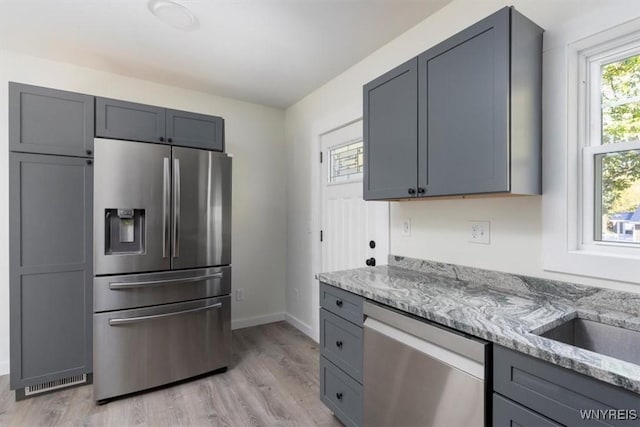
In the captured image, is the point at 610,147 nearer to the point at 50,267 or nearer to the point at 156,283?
the point at 156,283

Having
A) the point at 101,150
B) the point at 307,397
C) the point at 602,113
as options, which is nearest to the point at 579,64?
the point at 602,113

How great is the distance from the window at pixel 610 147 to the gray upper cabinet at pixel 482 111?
18 centimetres

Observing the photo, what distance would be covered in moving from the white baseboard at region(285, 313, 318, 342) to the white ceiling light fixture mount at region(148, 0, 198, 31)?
9.12 feet

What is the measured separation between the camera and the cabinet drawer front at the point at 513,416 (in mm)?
943

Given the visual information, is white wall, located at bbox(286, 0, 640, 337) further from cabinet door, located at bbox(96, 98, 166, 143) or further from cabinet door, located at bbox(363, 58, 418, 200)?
cabinet door, located at bbox(96, 98, 166, 143)

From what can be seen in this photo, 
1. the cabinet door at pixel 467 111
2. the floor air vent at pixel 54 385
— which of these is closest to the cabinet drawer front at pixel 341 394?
the cabinet door at pixel 467 111

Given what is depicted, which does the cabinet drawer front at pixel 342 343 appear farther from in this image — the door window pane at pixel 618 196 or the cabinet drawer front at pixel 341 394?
the door window pane at pixel 618 196

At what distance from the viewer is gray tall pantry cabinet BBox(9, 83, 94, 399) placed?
2059mm

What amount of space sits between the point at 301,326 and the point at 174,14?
115 inches

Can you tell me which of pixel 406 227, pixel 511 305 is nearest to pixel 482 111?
pixel 511 305

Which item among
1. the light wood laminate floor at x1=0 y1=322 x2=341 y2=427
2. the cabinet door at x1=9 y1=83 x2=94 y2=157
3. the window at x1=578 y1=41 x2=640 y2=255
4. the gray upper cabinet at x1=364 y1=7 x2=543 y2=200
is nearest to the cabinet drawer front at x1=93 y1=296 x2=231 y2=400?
the light wood laminate floor at x1=0 y1=322 x2=341 y2=427

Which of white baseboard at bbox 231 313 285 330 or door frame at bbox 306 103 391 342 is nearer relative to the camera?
door frame at bbox 306 103 391 342

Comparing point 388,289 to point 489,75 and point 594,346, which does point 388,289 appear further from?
point 489,75

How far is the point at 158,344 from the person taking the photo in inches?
87.3
